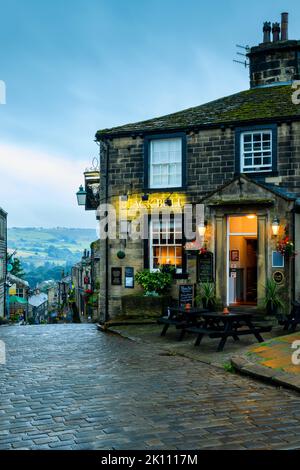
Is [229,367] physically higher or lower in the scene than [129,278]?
lower

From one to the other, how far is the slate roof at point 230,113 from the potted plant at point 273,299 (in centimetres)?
552

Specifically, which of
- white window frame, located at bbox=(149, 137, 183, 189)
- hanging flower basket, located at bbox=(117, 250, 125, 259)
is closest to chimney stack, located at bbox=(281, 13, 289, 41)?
white window frame, located at bbox=(149, 137, 183, 189)

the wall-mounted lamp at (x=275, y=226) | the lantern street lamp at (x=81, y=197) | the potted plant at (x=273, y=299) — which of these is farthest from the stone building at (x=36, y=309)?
the wall-mounted lamp at (x=275, y=226)

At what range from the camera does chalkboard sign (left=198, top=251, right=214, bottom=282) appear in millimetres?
16938

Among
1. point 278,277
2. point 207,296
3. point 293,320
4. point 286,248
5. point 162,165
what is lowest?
point 293,320

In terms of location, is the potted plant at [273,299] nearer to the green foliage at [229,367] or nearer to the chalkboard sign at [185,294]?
the chalkboard sign at [185,294]

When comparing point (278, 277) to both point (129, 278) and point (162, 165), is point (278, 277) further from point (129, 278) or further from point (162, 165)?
point (162, 165)

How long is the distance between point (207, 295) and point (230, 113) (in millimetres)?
6420

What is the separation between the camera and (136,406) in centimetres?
713

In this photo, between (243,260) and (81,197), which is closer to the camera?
(81,197)

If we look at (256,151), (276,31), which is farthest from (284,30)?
(256,151)

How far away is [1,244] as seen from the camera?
3994cm

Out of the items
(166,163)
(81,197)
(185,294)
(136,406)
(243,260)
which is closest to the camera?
(136,406)
